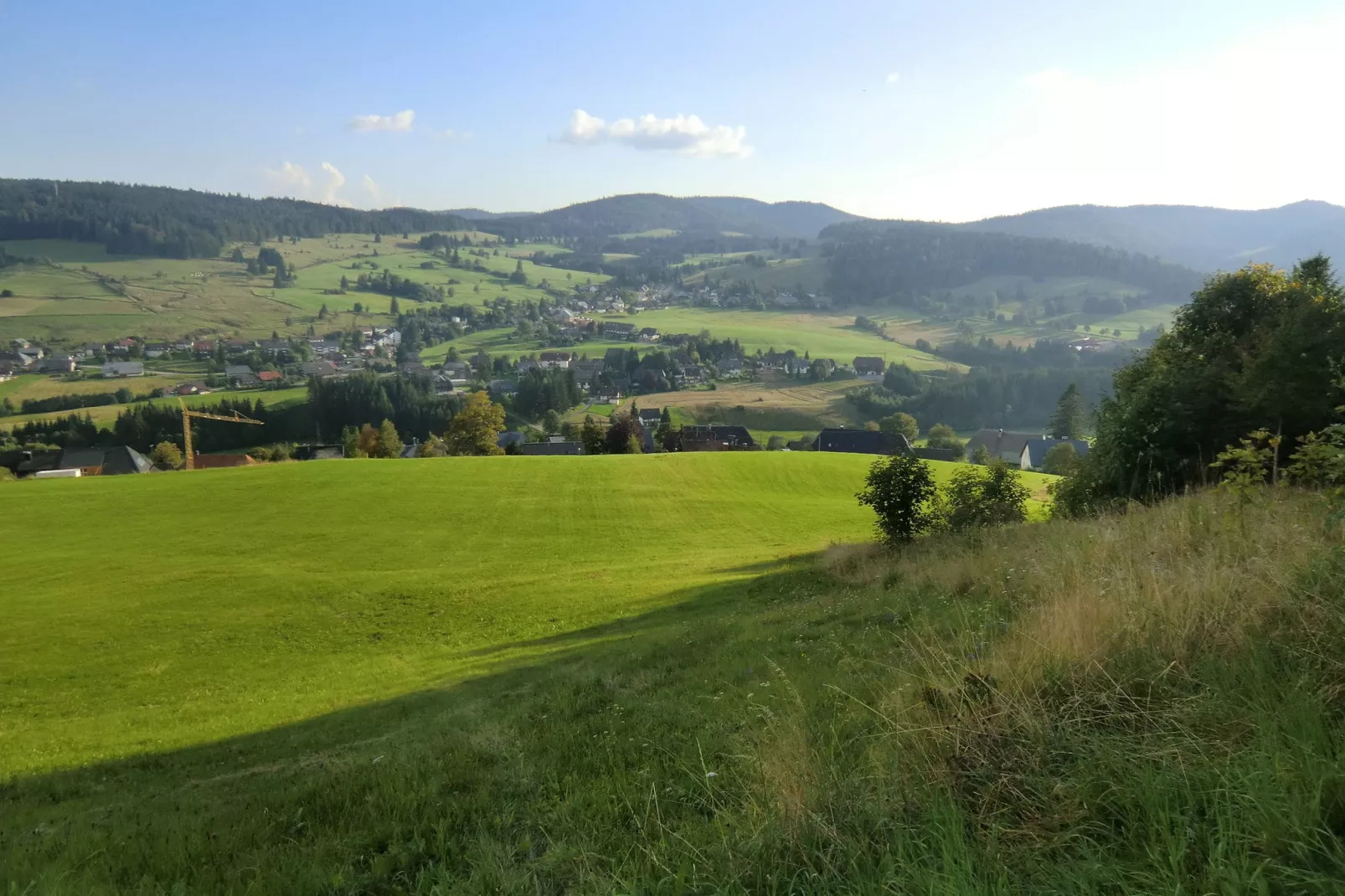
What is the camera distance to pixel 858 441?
96.7 m

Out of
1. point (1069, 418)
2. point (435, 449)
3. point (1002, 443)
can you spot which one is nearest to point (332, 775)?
point (435, 449)

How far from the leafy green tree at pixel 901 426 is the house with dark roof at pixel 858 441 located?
7.16m

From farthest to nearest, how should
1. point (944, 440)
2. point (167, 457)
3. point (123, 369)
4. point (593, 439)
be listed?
1. point (123, 369)
2. point (944, 440)
3. point (167, 457)
4. point (593, 439)

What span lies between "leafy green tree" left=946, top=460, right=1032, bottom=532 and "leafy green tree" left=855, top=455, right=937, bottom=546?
0.96 metres

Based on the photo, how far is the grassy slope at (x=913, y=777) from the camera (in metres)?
2.91

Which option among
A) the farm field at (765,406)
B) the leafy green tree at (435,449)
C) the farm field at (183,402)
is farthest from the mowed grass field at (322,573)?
the farm field at (183,402)

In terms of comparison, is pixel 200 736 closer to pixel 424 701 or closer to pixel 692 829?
pixel 424 701

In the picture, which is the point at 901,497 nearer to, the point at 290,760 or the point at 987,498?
the point at 987,498

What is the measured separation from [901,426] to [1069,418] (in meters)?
23.6

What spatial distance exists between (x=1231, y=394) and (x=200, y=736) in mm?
26001

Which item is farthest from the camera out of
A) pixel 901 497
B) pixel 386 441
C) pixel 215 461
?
pixel 215 461

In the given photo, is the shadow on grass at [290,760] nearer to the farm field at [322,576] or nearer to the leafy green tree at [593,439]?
the farm field at [322,576]

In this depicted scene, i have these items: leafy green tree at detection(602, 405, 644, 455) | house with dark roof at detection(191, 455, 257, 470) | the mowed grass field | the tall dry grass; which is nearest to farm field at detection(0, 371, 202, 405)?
house with dark roof at detection(191, 455, 257, 470)

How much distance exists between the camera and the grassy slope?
9.56 ft
